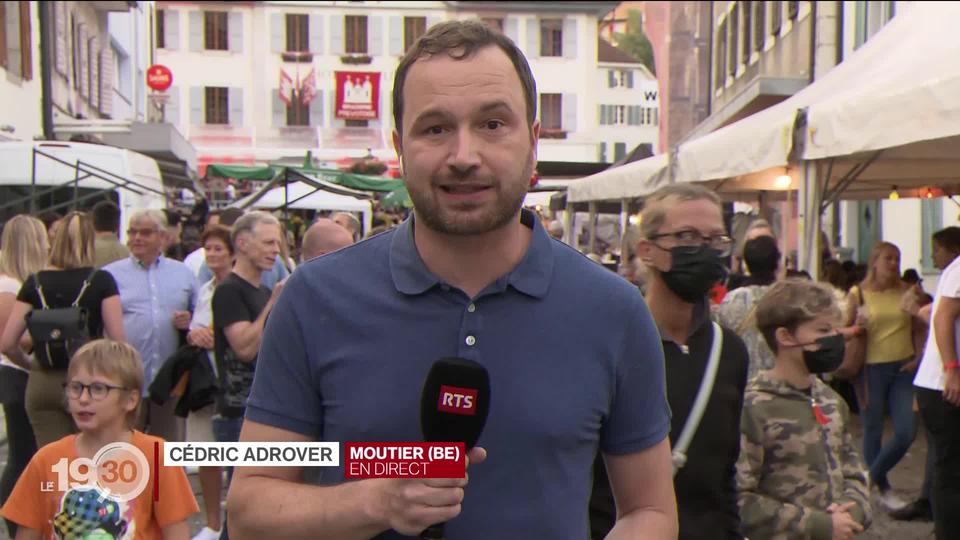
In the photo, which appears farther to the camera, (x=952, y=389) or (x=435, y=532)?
(x=952, y=389)

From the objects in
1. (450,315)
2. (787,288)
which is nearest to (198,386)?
(787,288)

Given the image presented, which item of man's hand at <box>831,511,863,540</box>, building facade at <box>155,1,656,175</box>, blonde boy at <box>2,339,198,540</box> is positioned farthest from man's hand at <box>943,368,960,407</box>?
building facade at <box>155,1,656,175</box>

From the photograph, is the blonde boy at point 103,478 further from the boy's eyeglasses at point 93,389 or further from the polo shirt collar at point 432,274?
the polo shirt collar at point 432,274

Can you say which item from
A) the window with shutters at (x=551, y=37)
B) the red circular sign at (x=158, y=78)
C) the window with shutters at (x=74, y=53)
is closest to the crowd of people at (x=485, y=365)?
the window with shutters at (x=74, y=53)

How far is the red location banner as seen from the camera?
1.67 meters

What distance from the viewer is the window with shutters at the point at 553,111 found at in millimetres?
45500

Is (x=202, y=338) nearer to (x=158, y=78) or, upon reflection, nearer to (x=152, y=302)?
(x=152, y=302)

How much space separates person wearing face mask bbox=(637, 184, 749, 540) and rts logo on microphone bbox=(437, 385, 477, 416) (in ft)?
5.31

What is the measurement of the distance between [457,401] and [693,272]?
5.81 ft

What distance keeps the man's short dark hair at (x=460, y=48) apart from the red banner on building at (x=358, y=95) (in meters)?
49.2

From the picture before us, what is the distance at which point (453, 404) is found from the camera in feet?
5.57

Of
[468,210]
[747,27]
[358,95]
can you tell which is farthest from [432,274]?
[358,95]

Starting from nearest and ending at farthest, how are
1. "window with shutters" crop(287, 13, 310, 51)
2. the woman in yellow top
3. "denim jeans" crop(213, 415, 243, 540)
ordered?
"denim jeans" crop(213, 415, 243, 540), the woman in yellow top, "window with shutters" crop(287, 13, 310, 51)

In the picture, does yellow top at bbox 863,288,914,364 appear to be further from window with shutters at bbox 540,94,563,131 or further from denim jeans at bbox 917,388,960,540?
window with shutters at bbox 540,94,563,131
